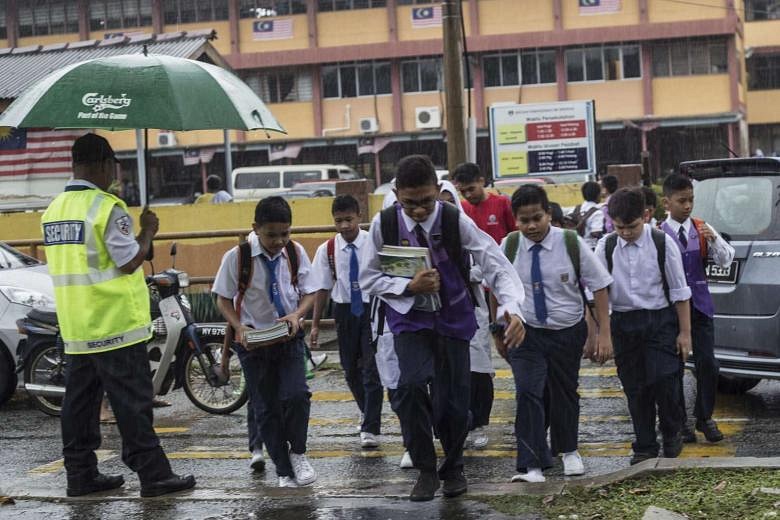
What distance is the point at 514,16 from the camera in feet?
147

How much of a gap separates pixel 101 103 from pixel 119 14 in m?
43.7

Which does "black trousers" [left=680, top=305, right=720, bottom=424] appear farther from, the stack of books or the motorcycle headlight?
the motorcycle headlight

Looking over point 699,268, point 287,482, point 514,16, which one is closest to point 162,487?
point 287,482

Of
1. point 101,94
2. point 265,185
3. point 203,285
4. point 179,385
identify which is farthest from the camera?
point 265,185

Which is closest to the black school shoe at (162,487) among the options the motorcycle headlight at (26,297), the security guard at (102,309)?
the security guard at (102,309)

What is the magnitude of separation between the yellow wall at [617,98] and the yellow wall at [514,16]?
9.16 feet

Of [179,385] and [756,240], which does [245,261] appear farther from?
[756,240]

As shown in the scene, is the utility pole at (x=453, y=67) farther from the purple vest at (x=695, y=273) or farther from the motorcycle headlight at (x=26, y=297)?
the purple vest at (x=695, y=273)

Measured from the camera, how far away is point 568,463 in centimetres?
693

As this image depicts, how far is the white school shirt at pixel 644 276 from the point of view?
7.05m

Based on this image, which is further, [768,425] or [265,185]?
[265,185]

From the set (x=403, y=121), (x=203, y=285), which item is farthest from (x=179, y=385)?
(x=403, y=121)

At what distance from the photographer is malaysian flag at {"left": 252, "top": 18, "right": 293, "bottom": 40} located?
46.7 m

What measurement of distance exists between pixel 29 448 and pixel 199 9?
40713mm
